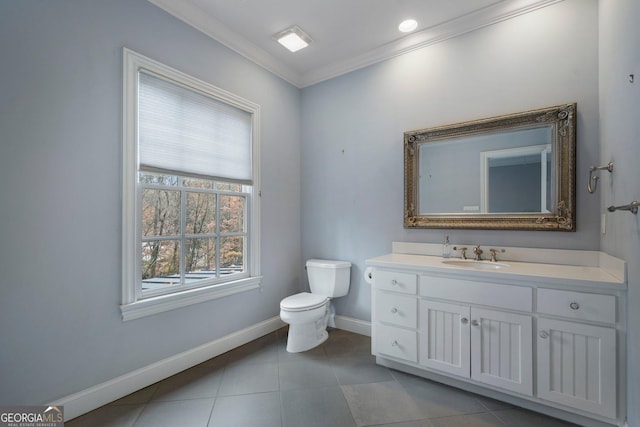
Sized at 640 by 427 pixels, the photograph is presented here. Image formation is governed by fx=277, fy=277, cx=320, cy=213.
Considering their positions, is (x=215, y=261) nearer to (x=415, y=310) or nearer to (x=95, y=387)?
(x=95, y=387)

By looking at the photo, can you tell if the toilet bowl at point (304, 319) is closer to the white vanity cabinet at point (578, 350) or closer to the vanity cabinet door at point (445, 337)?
the vanity cabinet door at point (445, 337)

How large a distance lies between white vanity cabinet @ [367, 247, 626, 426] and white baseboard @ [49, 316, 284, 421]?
123 cm

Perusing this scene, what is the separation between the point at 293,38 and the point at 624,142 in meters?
2.34

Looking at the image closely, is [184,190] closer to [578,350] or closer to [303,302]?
[303,302]

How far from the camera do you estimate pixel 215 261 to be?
7.85ft

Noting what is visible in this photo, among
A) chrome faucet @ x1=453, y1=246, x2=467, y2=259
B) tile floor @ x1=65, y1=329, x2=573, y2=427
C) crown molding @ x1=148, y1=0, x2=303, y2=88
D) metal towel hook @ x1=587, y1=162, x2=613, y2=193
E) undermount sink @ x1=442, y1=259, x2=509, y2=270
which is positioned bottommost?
tile floor @ x1=65, y1=329, x2=573, y2=427

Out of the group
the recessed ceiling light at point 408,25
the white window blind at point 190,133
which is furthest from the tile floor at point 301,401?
the recessed ceiling light at point 408,25

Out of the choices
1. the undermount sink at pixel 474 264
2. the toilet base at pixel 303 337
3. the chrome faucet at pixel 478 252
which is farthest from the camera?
the toilet base at pixel 303 337

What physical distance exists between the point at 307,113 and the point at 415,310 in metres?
2.33

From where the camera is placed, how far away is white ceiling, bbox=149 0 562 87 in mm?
2062

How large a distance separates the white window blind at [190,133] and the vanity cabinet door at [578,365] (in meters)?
2.45

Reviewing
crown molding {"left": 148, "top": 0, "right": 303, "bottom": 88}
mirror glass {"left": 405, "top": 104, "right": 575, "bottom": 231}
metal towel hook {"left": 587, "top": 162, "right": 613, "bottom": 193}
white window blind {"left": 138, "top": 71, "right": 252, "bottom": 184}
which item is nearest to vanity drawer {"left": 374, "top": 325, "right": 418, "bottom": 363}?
mirror glass {"left": 405, "top": 104, "right": 575, "bottom": 231}

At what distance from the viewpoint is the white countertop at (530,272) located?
4.71 ft

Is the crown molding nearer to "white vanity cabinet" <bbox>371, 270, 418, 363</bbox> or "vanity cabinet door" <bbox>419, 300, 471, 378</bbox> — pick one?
"white vanity cabinet" <bbox>371, 270, 418, 363</bbox>
